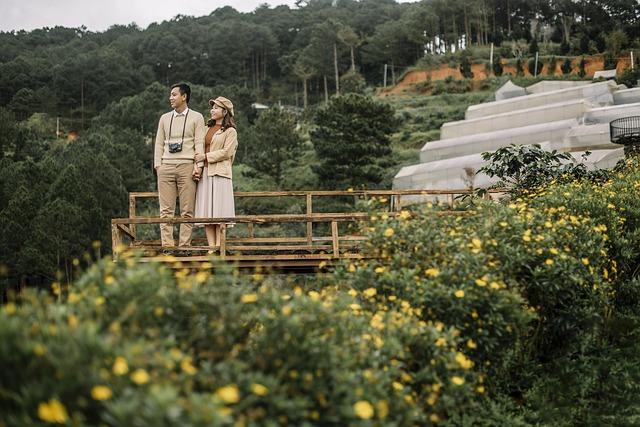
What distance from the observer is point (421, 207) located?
6.81 meters

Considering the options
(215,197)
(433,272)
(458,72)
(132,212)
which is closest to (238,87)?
(458,72)

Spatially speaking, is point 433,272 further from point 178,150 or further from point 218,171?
point 178,150

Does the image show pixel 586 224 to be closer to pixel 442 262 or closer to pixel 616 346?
pixel 616 346

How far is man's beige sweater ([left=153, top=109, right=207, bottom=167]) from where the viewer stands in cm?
927

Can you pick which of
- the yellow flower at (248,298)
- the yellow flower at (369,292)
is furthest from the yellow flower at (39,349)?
the yellow flower at (369,292)

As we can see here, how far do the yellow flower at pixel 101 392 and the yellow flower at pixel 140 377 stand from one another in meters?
0.11

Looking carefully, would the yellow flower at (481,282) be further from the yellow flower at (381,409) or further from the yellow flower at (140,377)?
the yellow flower at (140,377)

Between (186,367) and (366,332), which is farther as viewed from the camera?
(366,332)

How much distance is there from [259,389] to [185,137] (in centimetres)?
617

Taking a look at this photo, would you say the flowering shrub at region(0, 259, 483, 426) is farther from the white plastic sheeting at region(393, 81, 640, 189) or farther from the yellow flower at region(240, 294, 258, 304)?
the white plastic sheeting at region(393, 81, 640, 189)

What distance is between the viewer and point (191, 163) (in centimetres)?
934

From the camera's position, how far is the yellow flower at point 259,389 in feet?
11.6

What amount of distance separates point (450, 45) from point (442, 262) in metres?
87.6

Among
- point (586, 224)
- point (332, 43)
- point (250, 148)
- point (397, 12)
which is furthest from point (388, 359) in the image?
point (397, 12)
